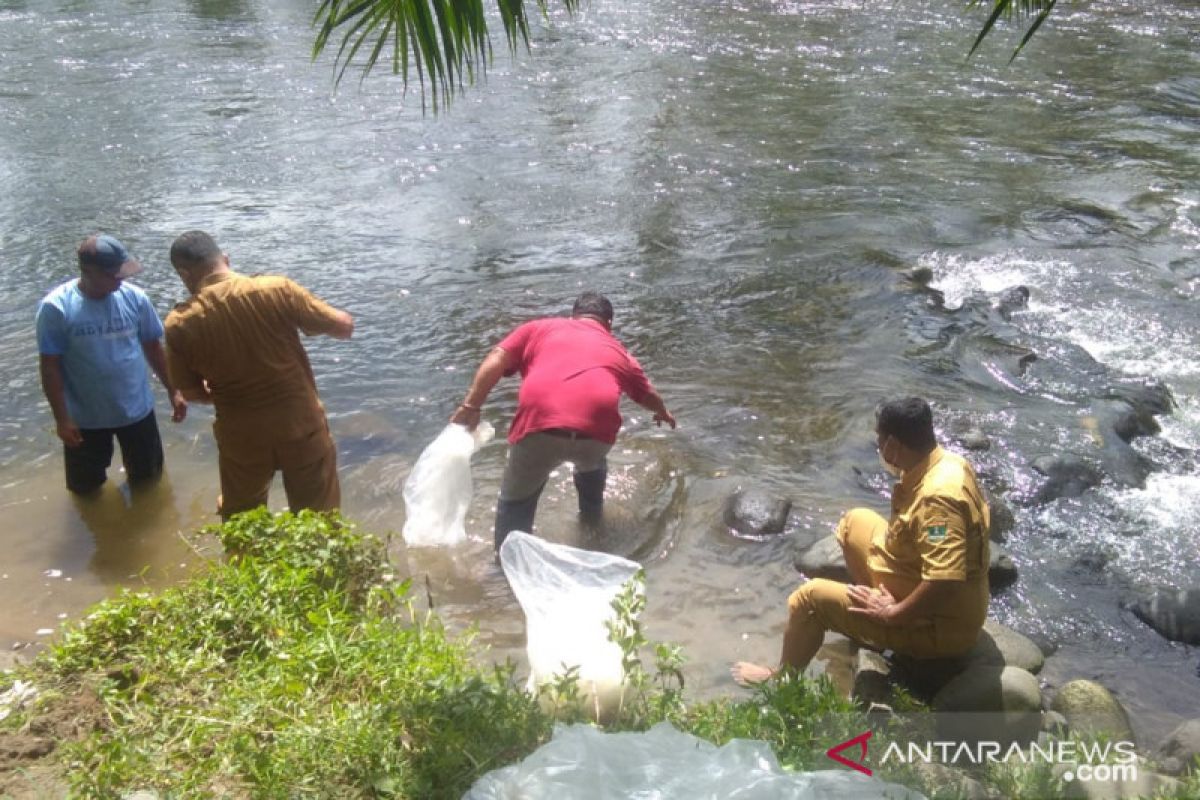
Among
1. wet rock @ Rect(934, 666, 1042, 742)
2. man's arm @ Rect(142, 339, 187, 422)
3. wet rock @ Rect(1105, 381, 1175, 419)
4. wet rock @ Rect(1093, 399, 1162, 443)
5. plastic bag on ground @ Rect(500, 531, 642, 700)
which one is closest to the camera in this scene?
plastic bag on ground @ Rect(500, 531, 642, 700)

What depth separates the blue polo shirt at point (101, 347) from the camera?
548 cm

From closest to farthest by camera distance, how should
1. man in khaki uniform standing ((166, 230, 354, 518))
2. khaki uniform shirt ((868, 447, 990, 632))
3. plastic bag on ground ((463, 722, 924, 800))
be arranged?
plastic bag on ground ((463, 722, 924, 800))
khaki uniform shirt ((868, 447, 990, 632))
man in khaki uniform standing ((166, 230, 354, 518))

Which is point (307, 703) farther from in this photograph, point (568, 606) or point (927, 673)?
point (927, 673)

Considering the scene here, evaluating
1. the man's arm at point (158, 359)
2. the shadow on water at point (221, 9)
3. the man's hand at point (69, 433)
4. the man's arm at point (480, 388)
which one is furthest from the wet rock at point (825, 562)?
the shadow on water at point (221, 9)

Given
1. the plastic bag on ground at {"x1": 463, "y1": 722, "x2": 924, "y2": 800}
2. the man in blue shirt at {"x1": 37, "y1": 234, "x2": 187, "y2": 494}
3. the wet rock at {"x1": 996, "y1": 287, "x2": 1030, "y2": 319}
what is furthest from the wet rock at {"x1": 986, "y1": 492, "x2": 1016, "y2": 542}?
the man in blue shirt at {"x1": 37, "y1": 234, "x2": 187, "y2": 494}

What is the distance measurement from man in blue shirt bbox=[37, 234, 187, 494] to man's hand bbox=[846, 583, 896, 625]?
345cm

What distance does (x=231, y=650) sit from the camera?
13.2ft

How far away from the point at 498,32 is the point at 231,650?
60.8ft

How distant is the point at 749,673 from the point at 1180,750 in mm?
1751

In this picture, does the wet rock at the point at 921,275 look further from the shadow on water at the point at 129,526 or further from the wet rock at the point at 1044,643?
the shadow on water at the point at 129,526

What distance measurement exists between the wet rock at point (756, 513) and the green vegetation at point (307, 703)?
1.88 metres

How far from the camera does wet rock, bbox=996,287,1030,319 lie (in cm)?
912

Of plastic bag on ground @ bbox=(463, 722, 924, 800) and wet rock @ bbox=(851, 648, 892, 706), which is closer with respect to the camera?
plastic bag on ground @ bbox=(463, 722, 924, 800)

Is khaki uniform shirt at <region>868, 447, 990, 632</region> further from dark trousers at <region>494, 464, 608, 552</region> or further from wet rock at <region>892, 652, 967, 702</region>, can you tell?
dark trousers at <region>494, 464, 608, 552</region>
